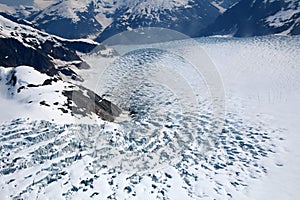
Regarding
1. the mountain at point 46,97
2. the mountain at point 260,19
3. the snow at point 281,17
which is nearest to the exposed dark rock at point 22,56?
the mountain at point 46,97

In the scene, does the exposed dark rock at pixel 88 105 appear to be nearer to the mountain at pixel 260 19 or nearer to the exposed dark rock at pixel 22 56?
the exposed dark rock at pixel 22 56

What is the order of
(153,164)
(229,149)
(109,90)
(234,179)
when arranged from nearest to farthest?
(234,179)
(153,164)
(229,149)
(109,90)

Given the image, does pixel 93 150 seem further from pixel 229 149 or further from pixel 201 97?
pixel 201 97

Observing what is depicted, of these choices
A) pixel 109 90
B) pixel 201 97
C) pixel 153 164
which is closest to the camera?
pixel 153 164

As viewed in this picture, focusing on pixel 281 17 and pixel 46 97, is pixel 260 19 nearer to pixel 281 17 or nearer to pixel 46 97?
pixel 281 17

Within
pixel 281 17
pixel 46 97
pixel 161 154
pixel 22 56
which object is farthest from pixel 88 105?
pixel 281 17

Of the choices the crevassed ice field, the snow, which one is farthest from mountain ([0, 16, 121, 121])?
the snow

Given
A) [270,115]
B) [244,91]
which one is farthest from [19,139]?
[244,91]
